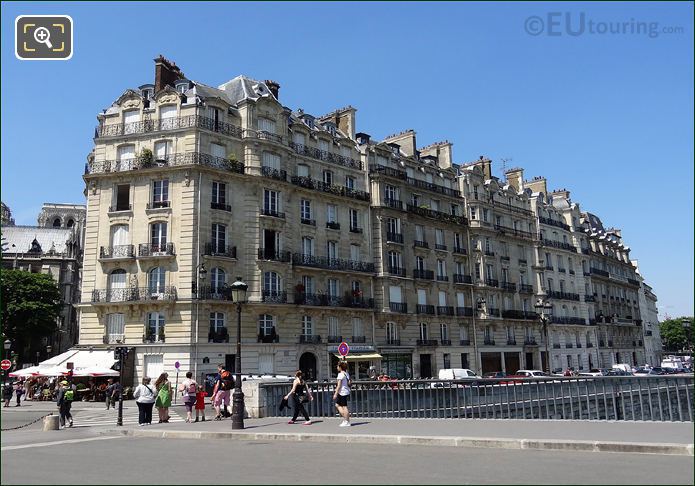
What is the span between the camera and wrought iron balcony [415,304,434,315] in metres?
45.3

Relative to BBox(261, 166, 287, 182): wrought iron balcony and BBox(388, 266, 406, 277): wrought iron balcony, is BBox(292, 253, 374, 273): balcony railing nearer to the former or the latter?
BBox(388, 266, 406, 277): wrought iron balcony

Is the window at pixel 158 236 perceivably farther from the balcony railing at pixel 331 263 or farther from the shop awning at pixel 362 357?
the shop awning at pixel 362 357

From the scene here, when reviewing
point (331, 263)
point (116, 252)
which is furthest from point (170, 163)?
point (331, 263)

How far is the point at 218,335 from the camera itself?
34406mm

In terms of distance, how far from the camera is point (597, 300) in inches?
2687

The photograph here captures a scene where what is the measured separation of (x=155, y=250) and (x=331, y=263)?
452 inches

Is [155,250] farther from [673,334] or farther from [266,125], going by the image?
[673,334]

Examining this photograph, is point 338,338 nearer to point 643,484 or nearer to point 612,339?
point 643,484

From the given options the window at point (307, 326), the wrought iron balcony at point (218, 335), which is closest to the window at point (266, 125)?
the window at point (307, 326)

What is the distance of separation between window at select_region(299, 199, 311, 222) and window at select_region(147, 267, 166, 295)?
9897mm

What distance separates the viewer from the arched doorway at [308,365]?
125 ft

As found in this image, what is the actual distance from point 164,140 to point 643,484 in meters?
33.7

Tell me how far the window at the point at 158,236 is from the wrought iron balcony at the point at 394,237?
643 inches

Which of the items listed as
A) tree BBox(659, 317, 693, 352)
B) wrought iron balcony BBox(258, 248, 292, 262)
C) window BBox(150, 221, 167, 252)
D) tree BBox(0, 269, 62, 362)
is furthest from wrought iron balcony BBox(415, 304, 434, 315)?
tree BBox(659, 317, 693, 352)
